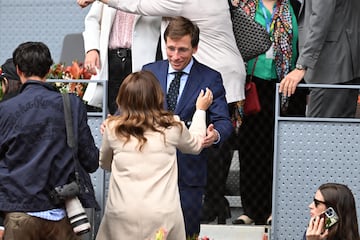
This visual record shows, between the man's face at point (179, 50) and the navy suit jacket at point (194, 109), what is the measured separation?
0.34 ft

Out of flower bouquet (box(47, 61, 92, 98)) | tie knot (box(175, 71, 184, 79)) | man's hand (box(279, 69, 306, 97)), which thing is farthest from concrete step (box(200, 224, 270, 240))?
tie knot (box(175, 71, 184, 79))

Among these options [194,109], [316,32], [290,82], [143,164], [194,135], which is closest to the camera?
[143,164]

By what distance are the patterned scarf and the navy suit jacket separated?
5.01 ft

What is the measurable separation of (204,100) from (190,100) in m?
0.40

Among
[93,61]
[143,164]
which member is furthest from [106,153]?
[93,61]

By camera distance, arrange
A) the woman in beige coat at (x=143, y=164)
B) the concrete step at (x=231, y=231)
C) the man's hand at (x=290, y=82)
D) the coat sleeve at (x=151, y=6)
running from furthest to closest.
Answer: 1. the concrete step at (x=231, y=231)
2. the coat sleeve at (x=151, y=6)
3. the man's hand at (x=290, y=82)
4. the woman in beige coat at (x=143, y=164)

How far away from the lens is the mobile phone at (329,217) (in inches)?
260

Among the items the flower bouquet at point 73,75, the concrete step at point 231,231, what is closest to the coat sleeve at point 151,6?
the flower bouquet at point 73,75

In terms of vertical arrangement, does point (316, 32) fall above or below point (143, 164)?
above

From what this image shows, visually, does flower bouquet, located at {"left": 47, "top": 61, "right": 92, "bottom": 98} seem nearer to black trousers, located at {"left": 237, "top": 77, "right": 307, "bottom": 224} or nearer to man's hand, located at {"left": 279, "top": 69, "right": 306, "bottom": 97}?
black trousers, located at {"left": 237, "top": 77, "right": 307, "bottom": 224}

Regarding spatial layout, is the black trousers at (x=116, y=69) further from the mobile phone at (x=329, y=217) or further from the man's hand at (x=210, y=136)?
the mobile phone at (x=329, y=217)

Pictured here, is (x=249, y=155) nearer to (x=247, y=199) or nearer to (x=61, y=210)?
(x=247, y=199)

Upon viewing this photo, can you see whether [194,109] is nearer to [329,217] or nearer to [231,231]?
[329,217]

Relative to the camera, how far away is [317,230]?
6613mm
